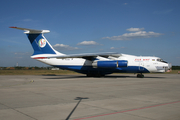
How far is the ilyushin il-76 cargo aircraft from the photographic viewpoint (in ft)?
78.1

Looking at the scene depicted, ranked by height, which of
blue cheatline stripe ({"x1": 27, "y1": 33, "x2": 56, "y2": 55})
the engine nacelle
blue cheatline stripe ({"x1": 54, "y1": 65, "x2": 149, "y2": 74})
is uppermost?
blue cheatline stripe ({"x1": 27, "y1": 33, "x2": 56, "y2": 55})

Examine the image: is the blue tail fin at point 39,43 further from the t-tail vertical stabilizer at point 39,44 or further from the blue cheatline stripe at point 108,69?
the blue cheatline stripe at point 108,69

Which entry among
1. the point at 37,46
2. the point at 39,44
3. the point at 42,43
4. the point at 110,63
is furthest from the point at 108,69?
the point at 37,46

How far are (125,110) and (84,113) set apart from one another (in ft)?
4.98

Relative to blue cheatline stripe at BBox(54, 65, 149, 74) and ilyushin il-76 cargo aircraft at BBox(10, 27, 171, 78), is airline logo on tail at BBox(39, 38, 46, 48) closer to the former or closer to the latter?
ilyushin il-76 cargo aircraft at BBox(10, 27, 171, 78)

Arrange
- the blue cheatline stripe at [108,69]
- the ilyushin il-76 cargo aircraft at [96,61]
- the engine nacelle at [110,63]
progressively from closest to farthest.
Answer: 1. the engine nacelle at [110,63]
2. the ilyushin il-76 cargo aircraft at [96,61]
3. the blue cheatline stripe at [108,69]

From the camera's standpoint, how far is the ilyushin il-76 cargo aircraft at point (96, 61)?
2381 centimetres

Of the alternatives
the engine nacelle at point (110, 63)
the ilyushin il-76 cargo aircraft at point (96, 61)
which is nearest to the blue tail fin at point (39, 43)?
the ilyushin il-76 cargo aircraft at point (96, 61)

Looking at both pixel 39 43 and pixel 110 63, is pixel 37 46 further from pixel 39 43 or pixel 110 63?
pixel 110 63

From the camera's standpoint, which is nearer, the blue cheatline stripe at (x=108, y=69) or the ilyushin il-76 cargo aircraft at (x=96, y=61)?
the ilyushin il-76 cargo aircraft at (x=96, y=61)

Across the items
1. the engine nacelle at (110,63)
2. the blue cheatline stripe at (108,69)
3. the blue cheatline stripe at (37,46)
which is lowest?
the blue cheatline stripe at (108,69)

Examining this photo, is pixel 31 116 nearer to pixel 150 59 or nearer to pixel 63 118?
pixel 63 118

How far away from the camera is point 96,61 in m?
25.0

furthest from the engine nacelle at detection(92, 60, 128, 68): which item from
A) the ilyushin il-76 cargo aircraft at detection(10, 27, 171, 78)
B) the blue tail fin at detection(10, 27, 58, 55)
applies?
the blue tail fin at detection(10, 27, 58, 55)
